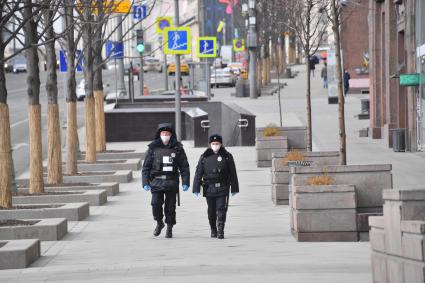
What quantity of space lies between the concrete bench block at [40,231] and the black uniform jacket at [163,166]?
1260mm

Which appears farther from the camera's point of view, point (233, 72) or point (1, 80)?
point (233, 72)

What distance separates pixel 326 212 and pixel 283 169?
5.46 meters

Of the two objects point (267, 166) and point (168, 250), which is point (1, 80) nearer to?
point (168, 250)

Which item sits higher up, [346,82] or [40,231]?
[40,231]

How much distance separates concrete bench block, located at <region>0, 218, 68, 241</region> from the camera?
663 inches

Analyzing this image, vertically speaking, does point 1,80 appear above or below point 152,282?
above

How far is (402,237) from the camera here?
11039mm

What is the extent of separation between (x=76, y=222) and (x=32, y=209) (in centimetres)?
125

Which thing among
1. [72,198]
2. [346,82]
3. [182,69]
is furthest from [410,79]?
A: [182,69]

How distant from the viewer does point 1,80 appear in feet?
62.0

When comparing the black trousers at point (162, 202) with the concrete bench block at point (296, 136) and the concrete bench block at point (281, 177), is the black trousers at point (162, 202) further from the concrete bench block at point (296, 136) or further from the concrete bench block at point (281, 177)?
the concrete bench block at point (296, 136)

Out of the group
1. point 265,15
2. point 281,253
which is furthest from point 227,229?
point 265,15

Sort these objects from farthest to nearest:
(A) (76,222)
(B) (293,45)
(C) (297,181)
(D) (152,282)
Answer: (B) (293,45) → (A) (76,222) → (C) (297,181) → (D) (152,282)

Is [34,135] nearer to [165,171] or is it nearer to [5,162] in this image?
[5,162]
